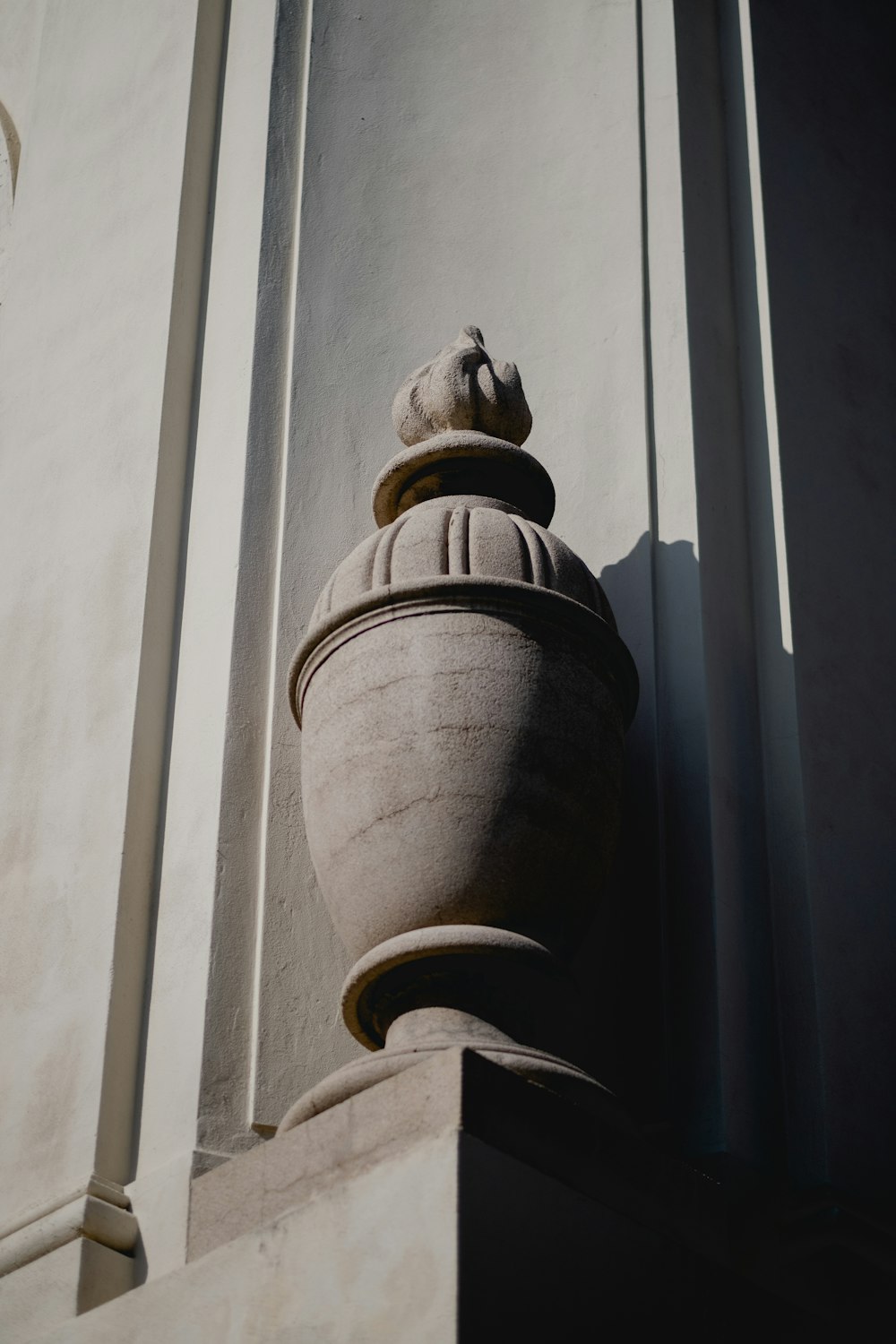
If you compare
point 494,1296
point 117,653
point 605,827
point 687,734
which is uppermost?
point 117,653

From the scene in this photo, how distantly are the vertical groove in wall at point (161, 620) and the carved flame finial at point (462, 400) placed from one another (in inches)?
34.6

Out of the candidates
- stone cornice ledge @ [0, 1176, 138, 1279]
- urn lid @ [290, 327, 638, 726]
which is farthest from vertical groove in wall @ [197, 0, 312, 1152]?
urn lid @ [290, 327, 638, 726]

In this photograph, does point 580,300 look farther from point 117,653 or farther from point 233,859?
point 233,859

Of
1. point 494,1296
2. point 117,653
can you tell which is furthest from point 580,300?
point 494,1296

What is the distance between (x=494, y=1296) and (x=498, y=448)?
2075mm

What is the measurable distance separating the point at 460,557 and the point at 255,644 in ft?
3.35

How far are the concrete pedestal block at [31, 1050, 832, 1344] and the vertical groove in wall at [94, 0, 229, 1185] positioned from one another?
30.6 inches

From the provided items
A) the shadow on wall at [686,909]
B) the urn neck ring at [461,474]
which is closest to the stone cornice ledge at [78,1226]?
the shadow on wall at [686,909]

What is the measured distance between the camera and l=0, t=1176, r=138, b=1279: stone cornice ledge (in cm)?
418

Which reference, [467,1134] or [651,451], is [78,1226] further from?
[651,451]

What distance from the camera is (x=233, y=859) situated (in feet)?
15.1

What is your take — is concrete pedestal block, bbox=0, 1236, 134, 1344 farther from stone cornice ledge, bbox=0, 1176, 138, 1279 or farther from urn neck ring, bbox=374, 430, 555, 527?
urn neck ring, bbox=374, 430, 555, 527

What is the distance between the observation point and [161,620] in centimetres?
517

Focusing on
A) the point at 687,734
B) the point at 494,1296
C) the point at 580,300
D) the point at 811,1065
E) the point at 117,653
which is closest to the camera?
the point at 494,1296
